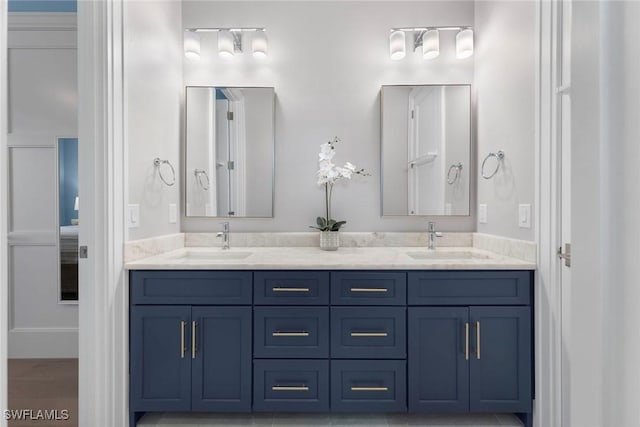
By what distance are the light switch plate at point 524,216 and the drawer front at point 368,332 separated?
0.75m

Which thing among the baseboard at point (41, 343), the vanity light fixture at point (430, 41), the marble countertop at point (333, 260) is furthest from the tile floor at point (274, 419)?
the vanity light fixture at point (430, 41)

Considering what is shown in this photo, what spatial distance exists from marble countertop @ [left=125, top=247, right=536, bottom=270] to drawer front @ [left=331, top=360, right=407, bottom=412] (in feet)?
1.57

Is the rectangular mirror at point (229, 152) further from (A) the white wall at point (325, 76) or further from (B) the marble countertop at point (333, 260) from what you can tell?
(B) the marble countertop at point (333, 260)

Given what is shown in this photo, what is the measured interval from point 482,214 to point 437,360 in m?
1.00

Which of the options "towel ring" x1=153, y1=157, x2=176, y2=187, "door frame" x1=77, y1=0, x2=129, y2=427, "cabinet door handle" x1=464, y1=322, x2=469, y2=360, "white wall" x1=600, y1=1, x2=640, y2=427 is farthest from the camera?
"towel ring" x1=153, y1=157, x2=176, y2=187

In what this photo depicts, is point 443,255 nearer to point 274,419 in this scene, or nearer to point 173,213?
point 274,419

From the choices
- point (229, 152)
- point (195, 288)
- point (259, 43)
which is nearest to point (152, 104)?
point (229, 152)

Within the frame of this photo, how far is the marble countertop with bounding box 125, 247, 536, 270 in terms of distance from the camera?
180cm

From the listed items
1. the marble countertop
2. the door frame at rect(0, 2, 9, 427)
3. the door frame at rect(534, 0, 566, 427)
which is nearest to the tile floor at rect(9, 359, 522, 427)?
the door frame at rect(534, 0, 566, 427)

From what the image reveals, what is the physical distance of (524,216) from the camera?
1.86 meters

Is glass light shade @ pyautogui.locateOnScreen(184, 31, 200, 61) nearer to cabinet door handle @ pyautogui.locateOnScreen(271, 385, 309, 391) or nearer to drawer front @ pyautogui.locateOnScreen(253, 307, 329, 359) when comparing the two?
drawer front @ pyautogui.locateOnScreen(253, 307, 329, 359)

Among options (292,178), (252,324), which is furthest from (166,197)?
(252,324)

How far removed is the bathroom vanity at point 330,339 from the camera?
1.80 m

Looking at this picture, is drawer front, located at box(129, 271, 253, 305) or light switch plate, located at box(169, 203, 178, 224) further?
light switch plate, located at box(169, 203, 178, 224)
